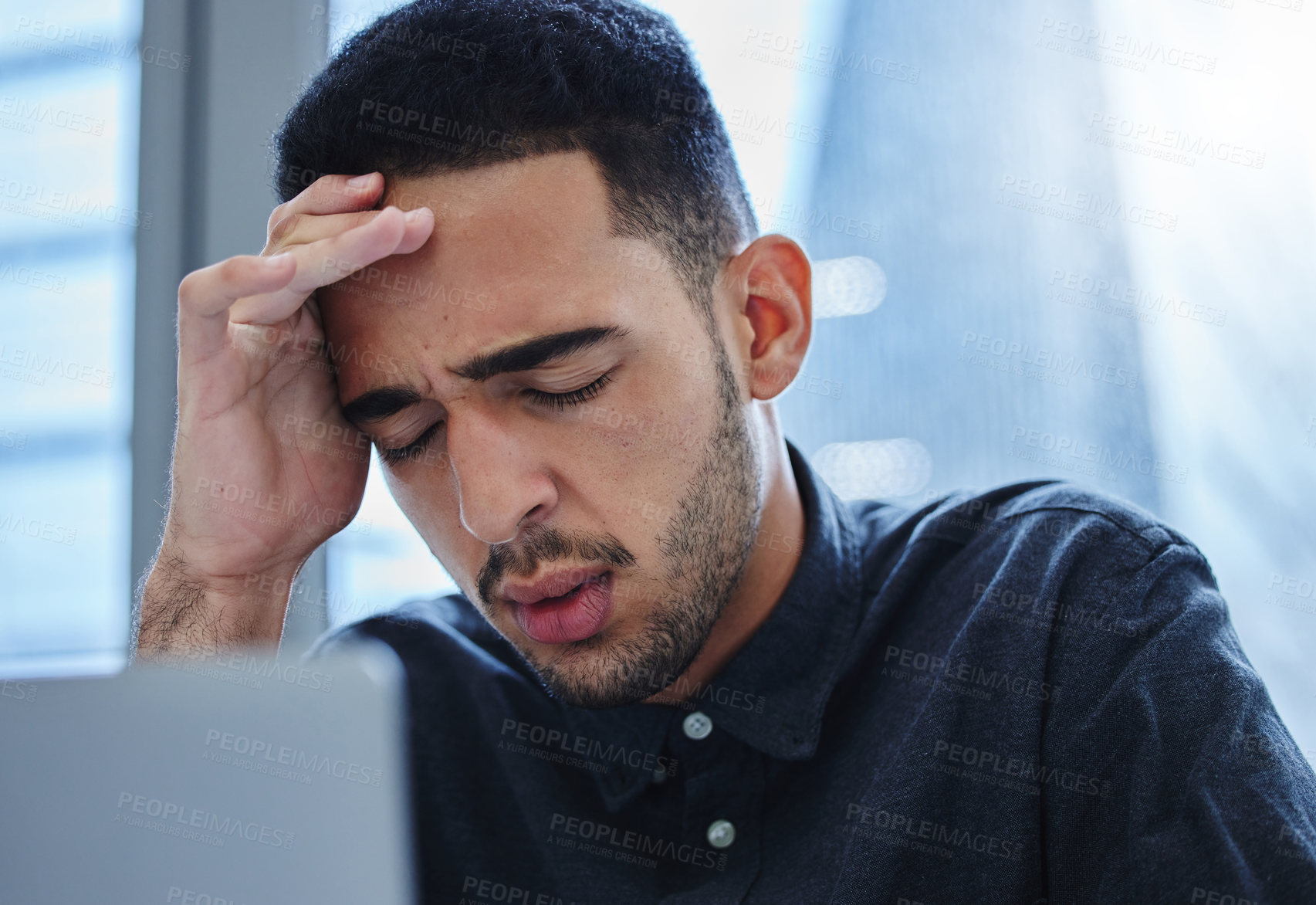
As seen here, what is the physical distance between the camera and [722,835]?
104cm

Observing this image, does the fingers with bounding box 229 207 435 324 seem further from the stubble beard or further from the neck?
the neck

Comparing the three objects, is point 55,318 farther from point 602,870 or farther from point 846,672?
point 846,672

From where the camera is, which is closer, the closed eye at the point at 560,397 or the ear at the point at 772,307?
the closed eye at the point at 560,397

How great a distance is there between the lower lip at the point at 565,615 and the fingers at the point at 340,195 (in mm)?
476

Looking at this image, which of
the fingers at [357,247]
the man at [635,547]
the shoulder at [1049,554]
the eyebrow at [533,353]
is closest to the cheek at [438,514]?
the man at [635,547]

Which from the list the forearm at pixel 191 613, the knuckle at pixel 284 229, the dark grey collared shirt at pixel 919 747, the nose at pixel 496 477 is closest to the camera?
the dark grey collared shirt at pixel 919 747

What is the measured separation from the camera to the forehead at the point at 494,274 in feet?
3.13

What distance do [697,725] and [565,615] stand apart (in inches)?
9.1

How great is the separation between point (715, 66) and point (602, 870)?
1.32m

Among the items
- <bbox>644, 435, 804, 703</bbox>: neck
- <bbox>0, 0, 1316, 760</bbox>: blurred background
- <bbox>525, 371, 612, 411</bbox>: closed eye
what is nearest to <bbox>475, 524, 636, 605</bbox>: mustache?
<bbox>525, 371, 612, 411</bbox>: closed eye

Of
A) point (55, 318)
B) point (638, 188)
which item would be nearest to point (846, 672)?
point (638, 188)

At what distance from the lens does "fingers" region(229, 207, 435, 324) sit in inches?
37.3

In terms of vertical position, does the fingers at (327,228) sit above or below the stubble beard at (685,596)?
above

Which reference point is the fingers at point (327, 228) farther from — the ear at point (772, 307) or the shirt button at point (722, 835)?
the shirt button at point (722, 835)
